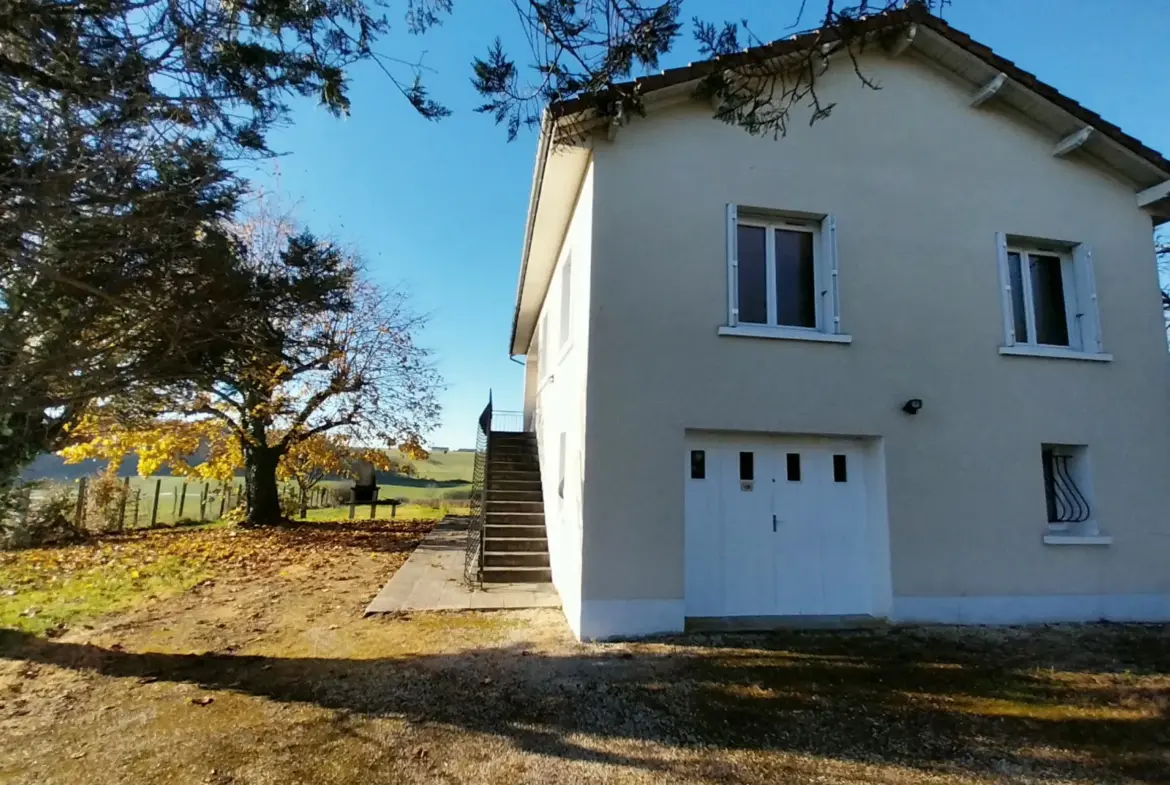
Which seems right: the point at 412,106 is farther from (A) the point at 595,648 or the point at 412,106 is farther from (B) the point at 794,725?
(B) the point at 794,725

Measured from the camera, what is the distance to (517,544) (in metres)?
9.77

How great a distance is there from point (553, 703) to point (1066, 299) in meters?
8.89

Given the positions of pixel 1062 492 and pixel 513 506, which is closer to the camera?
pixel 1062 492

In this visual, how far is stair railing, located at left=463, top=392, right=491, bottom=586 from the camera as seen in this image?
30.6ft

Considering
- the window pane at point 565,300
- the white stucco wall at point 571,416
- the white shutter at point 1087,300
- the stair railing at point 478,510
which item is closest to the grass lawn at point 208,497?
the stair railing at point 478,510

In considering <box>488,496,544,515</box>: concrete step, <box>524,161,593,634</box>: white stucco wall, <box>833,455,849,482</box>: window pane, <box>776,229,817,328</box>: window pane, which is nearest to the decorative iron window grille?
<box>833,455,849,482</box>: window pane

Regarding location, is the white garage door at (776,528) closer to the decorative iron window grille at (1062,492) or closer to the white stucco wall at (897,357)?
the white stucco wall at (897,357)

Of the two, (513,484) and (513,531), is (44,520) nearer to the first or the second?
(513,484)

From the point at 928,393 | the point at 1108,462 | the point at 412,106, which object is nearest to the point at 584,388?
the point at 412,106

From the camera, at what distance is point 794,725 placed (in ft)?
14.7

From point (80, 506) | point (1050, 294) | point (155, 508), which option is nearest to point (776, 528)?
point (1050, 294)

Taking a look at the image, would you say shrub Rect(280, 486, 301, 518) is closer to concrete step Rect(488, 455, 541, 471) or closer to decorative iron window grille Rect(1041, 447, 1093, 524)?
concrete step Rect(488, 455, 541, 471)

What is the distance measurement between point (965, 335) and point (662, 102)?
4.93 meters

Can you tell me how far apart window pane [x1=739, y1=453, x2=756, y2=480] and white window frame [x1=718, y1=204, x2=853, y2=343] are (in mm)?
1501
